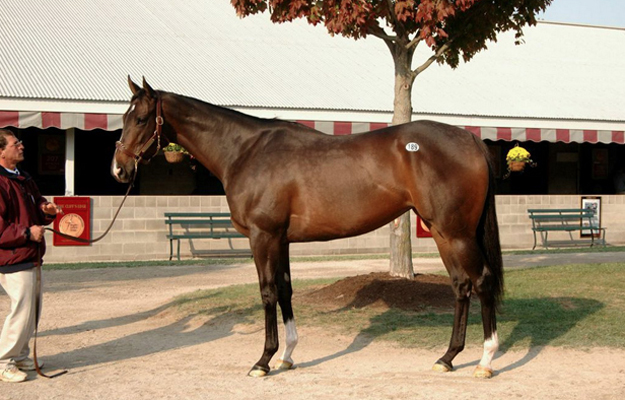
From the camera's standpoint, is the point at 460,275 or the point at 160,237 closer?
the point at 460,275

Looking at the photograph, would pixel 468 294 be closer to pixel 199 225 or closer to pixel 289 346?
pixel 289 346

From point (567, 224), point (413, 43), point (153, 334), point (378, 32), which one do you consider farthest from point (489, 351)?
point (567, 224)

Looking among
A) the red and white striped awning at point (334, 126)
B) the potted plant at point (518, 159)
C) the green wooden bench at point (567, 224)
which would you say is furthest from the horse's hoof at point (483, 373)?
the green wooden bench at point (567, 224)

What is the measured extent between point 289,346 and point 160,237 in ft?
33.5

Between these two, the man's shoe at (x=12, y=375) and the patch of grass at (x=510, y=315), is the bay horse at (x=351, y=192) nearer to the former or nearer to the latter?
the patch of grass at (x=510, y=315)

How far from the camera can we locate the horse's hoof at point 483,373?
585 centimetres

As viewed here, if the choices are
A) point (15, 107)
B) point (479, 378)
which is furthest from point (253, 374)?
point (15, 107)

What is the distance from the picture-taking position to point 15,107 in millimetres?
14891

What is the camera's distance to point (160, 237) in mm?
16031

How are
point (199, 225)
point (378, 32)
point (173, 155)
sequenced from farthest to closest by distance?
point (199, 225)
point (173, 155)
point (378, 32)

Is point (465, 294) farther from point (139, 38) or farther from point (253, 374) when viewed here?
point (139, 38)

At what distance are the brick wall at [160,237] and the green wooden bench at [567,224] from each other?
0.42m

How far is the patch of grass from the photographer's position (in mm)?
7215

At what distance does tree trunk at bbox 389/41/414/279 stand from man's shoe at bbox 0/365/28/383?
5265 millimetres
